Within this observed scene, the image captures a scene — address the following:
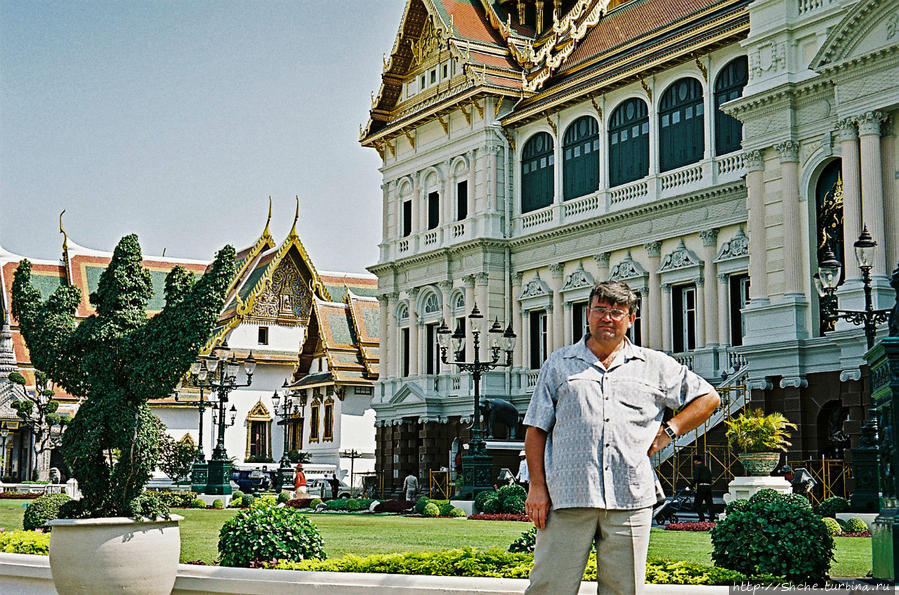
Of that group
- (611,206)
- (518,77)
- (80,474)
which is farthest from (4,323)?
(80,474)

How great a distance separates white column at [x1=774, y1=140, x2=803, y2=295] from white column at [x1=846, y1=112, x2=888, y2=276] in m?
2.21

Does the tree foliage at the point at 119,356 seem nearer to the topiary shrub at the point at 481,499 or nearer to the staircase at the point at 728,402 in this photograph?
the topiary shrub at the point at 481,499

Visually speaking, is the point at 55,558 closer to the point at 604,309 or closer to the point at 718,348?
the point at 604,309

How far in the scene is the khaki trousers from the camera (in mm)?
6297

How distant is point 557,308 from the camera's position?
42469 millimetres

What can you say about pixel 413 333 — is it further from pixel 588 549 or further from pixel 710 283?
pixel 588 549

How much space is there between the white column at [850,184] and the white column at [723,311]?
7.21 metres

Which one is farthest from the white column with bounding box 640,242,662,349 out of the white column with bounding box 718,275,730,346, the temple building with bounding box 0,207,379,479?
the temple building with bounding box 0,207,379,479

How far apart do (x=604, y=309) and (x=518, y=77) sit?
3960cm

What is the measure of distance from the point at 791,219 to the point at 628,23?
644 inches

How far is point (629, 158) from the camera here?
39469mm

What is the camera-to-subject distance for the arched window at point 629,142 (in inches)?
1531

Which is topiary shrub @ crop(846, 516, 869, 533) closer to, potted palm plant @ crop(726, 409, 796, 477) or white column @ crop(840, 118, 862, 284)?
potted palm plant @ crop(726, 409, 796, 477)

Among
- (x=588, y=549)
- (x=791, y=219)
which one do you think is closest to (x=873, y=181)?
(x=791, y=219)
